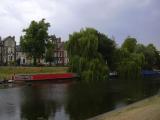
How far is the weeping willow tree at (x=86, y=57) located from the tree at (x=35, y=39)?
17021 millimetres

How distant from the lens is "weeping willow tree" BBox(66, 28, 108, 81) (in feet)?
222

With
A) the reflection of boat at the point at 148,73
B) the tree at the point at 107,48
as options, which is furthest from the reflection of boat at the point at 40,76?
the reflection of boat at the point at 148,73

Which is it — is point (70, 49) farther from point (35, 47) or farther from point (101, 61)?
point (35, 47)

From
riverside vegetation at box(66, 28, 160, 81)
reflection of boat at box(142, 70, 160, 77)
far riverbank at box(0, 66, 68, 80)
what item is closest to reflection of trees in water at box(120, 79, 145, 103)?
riverside vegetation at box(66, 28, 160, 81)

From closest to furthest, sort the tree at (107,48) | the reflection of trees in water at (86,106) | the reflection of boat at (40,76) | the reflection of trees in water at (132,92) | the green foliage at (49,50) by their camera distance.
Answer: the reflection of trees in water at (86,106)
the reflection of trees in water at (132,92)
the reflection of boat at (40,76)
the tree at (107,48)
the green foliage at (49,50)

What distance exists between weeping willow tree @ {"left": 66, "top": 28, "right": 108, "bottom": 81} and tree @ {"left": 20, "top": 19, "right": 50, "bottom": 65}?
17.0 metres

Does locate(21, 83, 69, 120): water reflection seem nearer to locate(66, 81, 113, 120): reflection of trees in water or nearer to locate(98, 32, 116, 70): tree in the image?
locate(66, 81, 113, 120): reflection of trees in water

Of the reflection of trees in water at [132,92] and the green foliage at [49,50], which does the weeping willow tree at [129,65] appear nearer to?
the reflection of trees in water at [132,92]

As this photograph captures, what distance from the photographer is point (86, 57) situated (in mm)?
68375

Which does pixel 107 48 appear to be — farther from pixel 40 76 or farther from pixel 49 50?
pixel 49 50

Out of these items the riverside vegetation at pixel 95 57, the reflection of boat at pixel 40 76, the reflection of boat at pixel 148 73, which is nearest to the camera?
the reflection of boat at pixel 40 76

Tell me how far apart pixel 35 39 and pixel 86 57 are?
2164 centimetres

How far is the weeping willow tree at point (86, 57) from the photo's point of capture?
67.6 metres

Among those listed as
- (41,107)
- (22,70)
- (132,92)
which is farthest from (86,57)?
(41,107)
